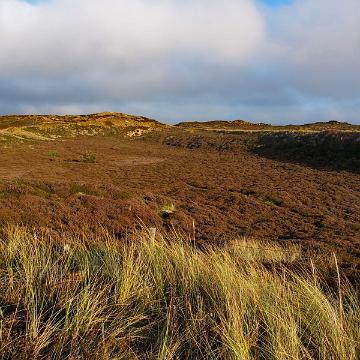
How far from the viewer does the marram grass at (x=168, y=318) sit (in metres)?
3.20

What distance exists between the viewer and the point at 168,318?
3564mm

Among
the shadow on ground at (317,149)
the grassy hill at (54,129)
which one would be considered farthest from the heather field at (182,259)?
the grassy hill at (54,129)

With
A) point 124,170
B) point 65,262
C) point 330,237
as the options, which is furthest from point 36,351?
point 124,170

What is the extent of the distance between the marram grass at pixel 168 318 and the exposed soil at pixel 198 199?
3.66 meters

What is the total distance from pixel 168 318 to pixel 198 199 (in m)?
16.6

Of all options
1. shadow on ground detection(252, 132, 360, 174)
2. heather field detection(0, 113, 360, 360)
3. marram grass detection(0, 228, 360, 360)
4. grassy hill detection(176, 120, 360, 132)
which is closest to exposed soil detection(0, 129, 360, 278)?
heather field detection(0, 113, 360, 360)

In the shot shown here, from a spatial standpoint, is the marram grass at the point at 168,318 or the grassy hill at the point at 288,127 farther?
the grassy hill at the point at 288,127

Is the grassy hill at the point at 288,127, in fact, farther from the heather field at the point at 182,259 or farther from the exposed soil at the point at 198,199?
the exposed soil at the point at 198,199

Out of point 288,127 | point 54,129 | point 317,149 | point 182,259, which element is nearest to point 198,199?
point 182,259

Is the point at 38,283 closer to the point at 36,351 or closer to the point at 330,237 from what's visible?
the point at 36,351

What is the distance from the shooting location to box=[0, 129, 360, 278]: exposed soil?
516 inches

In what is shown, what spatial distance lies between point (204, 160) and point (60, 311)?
3638 cm

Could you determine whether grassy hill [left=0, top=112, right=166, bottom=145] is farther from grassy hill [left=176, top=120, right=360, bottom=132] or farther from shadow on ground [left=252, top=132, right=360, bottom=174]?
shadow on ground [left=252, top=132, right=360, bottom=174]

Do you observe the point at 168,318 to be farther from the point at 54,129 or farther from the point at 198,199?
the point at 54,129
